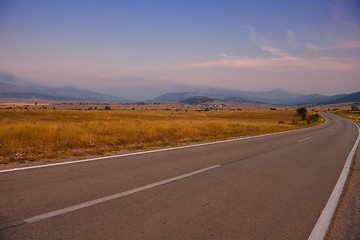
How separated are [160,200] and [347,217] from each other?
11.1 feet

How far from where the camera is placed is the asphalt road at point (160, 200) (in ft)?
13.9

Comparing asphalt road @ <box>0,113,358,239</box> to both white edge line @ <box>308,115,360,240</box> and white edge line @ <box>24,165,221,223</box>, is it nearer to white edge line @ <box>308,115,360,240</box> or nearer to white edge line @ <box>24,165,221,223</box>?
white edge line @ <box>24,165,221,223</box>

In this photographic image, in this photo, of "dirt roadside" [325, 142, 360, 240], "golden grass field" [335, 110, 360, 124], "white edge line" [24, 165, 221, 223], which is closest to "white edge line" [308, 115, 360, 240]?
"dirt roadside" [325, 142, 360, 240]

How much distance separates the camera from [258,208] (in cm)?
551

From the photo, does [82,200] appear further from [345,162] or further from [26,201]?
[345,162]

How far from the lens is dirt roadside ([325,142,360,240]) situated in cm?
465

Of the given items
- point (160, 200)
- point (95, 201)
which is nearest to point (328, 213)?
point (160, 200)

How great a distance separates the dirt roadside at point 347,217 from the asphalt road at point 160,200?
33cm

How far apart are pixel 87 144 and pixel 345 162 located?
10290mm

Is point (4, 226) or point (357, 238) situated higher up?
point (4, 226)

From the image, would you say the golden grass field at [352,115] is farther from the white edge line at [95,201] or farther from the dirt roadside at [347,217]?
the white edge line at [95,201]

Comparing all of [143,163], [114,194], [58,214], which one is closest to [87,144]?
[143,163]

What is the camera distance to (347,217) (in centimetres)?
541

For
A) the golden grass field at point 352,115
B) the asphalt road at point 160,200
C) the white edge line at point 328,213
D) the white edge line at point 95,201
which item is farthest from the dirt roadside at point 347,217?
the golden grass field at point 352,115
